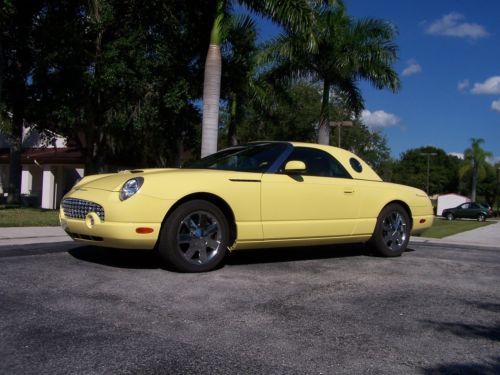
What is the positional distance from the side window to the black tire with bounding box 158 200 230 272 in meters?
1.40

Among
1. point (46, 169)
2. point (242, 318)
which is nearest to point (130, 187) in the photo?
point (242, 318)

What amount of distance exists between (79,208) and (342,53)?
1717 centimetres

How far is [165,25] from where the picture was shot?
18.9m

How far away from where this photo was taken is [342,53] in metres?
20.9

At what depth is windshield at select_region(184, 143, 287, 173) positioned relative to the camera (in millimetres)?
6242

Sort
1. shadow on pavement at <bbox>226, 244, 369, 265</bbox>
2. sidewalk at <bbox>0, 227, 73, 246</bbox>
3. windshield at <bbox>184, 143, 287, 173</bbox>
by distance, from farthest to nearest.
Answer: sidewalk at <bbox>0, 227, 73, 246</bbox> < shadow on pavement at <bbox>226, 244, 369, 265</bbox> < windshield at <bbox>184, 143, 287, 173</bbox>

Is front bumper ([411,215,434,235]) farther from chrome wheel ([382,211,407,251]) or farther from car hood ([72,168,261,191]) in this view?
car hood ([72,168,261,191])

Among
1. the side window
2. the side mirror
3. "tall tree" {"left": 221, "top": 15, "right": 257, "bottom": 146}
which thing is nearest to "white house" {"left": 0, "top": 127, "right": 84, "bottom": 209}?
"tall tree" {"left": 221, "top": 15, "right": 257, "bottom": 146}

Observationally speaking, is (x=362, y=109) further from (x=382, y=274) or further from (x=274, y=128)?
(x=382, y=274)

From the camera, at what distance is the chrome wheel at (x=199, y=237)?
5422 millimetres

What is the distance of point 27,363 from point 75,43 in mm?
16901

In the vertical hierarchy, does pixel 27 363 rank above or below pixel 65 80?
below

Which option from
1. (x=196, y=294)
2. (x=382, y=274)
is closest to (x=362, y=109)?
(x=382, y=274)

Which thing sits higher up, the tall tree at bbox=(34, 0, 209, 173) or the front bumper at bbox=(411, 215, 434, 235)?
the tall tree at bbox=(34, 0, 209, 173)
